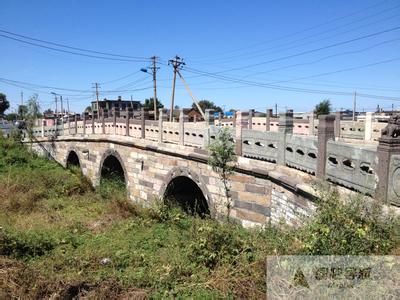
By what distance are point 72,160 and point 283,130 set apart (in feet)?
51.3

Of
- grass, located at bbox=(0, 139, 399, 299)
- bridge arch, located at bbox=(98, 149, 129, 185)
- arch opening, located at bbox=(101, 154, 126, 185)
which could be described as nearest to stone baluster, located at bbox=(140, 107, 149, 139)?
bridge arch, located at bbox=(98, 149, 129, 185)

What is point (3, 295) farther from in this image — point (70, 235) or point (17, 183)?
point (17, 183)

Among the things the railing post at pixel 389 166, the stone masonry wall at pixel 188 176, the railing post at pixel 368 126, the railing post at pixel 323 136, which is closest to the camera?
the railing post at pixel 389 166

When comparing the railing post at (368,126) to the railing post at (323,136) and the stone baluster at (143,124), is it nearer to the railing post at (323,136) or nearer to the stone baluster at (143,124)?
the railing post at (323,136)

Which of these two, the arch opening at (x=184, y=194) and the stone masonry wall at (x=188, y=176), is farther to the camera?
the arch opening at (x=184, y=194)

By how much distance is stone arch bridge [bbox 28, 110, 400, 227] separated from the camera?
518 centimetres

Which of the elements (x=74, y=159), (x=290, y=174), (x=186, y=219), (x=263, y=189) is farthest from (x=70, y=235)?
(x=74, y=159)

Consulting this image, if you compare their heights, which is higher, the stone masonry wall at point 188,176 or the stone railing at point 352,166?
the stone railing at point 352,166

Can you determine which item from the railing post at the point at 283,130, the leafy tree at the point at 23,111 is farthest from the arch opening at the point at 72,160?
the railing post at the point at 283,130

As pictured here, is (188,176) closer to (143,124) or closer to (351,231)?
(143,124)

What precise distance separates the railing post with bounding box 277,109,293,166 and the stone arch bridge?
0.02 m

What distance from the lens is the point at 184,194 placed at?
11.9m

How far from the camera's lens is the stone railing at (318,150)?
447 cm

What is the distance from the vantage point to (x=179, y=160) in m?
10.8
